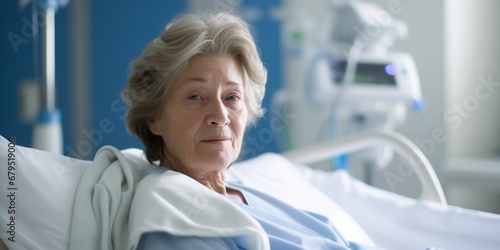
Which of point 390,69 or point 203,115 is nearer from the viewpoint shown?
point 203,115

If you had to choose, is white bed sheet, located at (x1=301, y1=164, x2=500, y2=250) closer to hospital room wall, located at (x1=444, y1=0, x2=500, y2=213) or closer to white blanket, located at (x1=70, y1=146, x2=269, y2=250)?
white blanket, located at (x1=70, y1=146, x2=269, y2=250)

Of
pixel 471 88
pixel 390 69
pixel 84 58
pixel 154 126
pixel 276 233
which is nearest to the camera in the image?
pixel 276 233

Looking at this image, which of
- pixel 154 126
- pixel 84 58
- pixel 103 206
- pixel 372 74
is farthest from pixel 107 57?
pixel 103 206

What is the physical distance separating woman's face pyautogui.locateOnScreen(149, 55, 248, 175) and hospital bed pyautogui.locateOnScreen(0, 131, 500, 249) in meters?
0.21

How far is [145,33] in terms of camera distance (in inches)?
155

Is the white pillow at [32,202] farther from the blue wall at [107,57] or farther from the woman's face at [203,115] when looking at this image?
the blue wall at [107,57]

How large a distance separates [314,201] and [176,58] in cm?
74

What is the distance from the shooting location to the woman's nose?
1.35 m

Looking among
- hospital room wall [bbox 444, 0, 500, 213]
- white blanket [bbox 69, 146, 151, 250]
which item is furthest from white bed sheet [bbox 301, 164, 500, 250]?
hospital room wall [bbox 444, 0, 500, 213]

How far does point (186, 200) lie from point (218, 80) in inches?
13.5

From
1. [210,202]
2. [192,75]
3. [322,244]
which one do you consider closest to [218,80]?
[192,75]

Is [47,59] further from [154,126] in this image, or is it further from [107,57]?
[107,57]

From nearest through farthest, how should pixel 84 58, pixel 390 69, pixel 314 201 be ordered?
pixel 314 201, pixel 390 69, pixel 84 58

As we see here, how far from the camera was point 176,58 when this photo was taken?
134 centimetres
